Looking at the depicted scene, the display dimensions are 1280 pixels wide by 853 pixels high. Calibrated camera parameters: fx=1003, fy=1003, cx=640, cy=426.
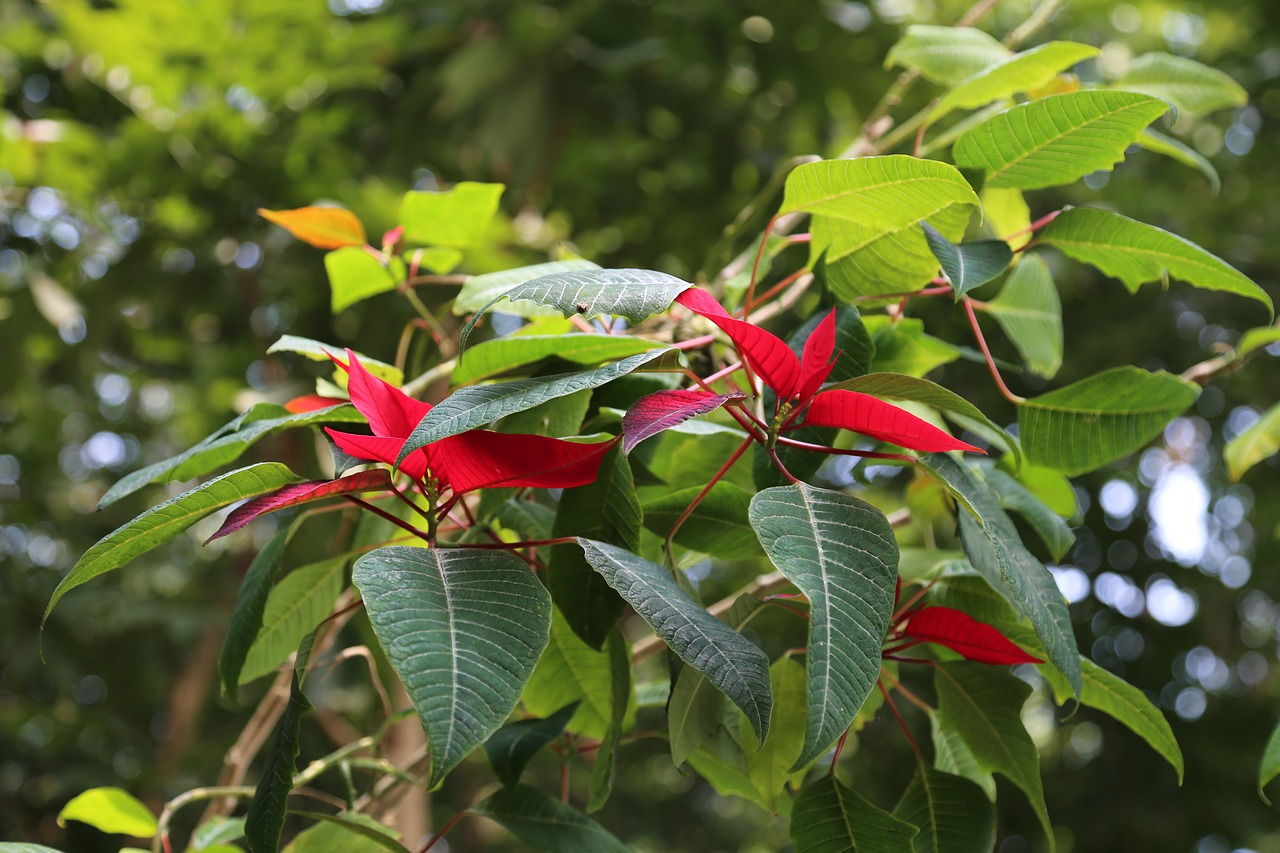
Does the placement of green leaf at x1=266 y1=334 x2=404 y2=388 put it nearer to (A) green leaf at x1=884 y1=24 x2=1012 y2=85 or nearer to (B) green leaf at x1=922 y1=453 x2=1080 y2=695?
(B) green leaf at x1=922 y1=453 x2=1080 y2=695

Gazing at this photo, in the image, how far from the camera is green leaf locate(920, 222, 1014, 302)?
0.46 metres

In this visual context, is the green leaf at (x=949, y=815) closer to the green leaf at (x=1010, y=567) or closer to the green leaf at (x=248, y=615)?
the green leaf at (x=1010, y=567)

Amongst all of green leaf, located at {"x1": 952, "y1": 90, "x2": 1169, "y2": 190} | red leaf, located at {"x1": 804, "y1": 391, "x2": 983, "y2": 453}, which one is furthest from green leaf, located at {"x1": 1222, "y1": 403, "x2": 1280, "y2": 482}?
red leaf, located at {"x1": 804, "y1": 391, "x2": 983, "y2": 453}

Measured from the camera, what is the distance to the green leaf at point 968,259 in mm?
465

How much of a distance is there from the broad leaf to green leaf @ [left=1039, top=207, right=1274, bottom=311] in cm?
45

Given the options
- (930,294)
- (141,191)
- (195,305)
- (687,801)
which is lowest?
(687,801)

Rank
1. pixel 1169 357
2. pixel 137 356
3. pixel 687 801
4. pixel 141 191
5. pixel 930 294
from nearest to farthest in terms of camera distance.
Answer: pixel 930 294 → pixel 141 191 → pixel 137 356 → pixel 1169 357 → pixel 687 801

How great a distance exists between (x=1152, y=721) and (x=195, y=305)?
1.72 meters

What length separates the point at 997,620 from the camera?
515 mm

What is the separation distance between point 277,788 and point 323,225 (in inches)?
15.7

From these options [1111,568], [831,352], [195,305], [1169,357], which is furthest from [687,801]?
[831,352]

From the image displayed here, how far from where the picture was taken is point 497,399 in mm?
414

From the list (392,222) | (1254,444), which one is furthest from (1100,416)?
(392,222)

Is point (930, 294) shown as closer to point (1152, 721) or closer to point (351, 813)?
point (1152, 721)
